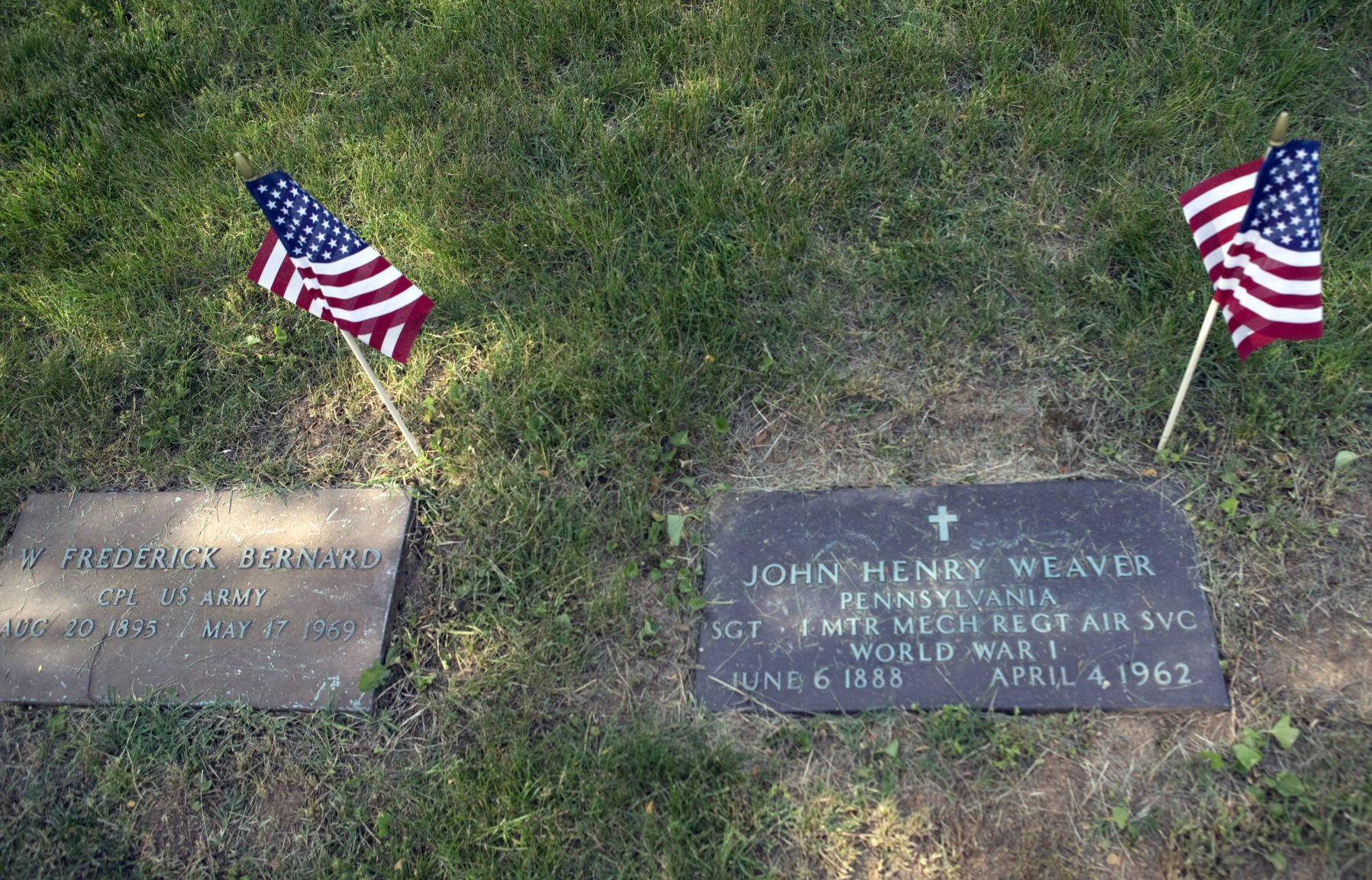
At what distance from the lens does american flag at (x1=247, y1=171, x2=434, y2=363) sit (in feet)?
9.08

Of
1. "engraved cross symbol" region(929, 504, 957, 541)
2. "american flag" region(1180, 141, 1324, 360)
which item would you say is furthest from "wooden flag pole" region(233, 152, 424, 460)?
"american flag" region(1180, 141, 1324, 360)

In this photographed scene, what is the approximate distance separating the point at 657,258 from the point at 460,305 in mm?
767

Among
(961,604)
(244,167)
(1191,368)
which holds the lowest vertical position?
(961,604)

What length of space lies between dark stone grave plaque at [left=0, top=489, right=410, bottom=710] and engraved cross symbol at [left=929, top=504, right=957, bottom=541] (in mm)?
1743

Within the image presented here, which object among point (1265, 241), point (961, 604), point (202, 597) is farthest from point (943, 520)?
point (202, 597)

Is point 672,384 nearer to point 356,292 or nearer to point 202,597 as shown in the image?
point 356,292

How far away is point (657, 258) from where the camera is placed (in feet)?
12.1

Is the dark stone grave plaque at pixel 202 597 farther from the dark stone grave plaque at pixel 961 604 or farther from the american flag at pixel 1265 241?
the american flag at pixel 1265 241

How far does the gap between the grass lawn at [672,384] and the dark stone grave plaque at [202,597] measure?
0.11 meters

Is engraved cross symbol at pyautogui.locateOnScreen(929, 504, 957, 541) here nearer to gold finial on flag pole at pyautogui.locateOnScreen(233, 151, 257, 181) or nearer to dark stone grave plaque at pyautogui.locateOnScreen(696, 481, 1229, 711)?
dark stone grave plaque at pyautogui.locateOnScreen(696, 481, 1229, 711)

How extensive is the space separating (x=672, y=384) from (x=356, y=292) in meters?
1.08

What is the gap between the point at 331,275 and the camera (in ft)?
9.37

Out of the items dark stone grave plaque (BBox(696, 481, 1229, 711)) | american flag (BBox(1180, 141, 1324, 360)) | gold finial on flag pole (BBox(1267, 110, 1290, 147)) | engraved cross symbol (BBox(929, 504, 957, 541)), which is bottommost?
dark stone grave plaque (BBox(696, 481, 1229, 711))

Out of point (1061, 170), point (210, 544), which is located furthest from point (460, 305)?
point (1061, 170)
